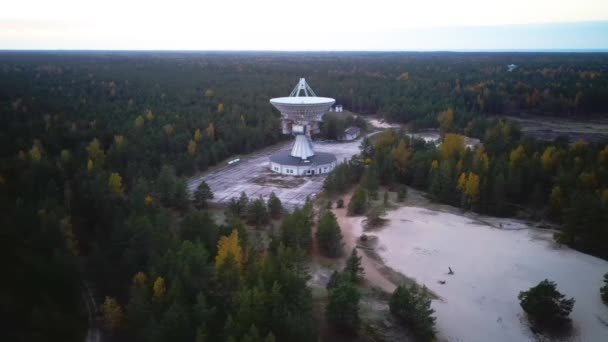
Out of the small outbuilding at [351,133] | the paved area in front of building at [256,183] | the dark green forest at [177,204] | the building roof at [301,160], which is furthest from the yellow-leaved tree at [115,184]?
the small outbuilding at [351,133]

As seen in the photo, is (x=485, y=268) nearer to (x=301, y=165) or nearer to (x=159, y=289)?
(x=159, y=289)

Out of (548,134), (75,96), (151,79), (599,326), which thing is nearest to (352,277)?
(599,326)

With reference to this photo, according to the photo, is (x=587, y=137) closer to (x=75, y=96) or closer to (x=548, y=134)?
(x=548, y=134)

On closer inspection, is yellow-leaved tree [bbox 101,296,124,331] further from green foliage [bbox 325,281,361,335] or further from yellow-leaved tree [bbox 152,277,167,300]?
green foliage [bbox 325,281,361,335]

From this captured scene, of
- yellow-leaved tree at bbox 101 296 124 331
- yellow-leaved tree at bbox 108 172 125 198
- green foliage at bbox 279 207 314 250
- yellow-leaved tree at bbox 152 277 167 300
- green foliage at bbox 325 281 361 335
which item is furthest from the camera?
yellow-leaved tree at bbox 108 172 125 198

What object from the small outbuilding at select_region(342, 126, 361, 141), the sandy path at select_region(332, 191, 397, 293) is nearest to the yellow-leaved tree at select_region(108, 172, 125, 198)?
the sandy path at select_region(332, 191, 397, 293)

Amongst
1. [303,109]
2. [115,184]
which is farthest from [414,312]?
[303,109]

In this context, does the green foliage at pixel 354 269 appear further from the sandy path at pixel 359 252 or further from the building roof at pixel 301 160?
the building roof at pixel 301 160
